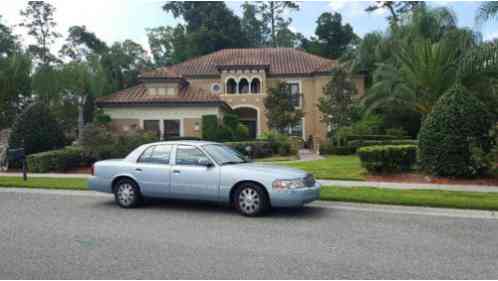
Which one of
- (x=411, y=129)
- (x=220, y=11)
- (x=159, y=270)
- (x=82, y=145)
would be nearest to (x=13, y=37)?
(x=220, y=11)

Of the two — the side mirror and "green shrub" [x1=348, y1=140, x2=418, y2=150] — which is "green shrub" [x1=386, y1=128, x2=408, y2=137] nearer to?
"green shrub" [x1=348, y1=140, x2=418, y2=150]

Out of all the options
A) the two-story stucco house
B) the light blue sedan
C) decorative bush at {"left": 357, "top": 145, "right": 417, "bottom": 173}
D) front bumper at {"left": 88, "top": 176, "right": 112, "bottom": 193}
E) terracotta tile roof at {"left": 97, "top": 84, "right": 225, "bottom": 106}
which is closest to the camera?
the light blue sedan

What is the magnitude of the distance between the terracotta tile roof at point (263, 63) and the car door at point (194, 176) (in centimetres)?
2269

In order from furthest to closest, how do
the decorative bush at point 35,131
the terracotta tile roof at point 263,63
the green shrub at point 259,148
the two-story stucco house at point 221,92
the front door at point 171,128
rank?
1. the terracotta tile roof at point 263,63
2. the front door at point 171,128
3. the two-story stucco house at point 221,92
4. the green shrub at point 259,148
5. the decorative bush at point 35,131

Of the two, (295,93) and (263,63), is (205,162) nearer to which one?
(295,93)

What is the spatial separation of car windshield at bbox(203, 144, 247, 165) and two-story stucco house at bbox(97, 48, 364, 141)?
14126 mm

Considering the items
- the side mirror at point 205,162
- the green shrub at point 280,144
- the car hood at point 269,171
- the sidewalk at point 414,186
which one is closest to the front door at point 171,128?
the green shrub at point 280,144

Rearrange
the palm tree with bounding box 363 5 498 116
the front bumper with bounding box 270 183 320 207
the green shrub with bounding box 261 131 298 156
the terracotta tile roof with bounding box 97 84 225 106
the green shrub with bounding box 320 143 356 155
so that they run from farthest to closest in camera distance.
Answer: the terracotta tile roof with bounding box 97 84 225 106
the green shrub with bounding box 320 143 356 155
the green shrub with bounding box 261 131 298 156
the palm tree with bounding box 363 5 498 116
the front bumper with bounding box 270 183 320 207

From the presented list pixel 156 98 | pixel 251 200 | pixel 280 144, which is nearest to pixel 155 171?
Result: pixel 251 200

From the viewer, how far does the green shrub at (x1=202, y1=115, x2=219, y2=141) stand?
22406 mm

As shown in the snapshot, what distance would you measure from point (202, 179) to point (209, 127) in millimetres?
15738

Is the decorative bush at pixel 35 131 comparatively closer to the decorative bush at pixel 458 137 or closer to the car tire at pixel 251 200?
the car tire at pixel 251 200

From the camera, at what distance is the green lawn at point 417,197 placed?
770cm

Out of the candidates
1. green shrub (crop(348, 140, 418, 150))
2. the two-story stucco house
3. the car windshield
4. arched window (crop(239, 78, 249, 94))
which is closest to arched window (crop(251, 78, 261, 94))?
the two-story stucco house
